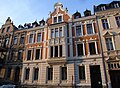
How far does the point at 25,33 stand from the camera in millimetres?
26484

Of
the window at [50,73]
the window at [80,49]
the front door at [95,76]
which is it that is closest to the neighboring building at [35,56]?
the window at [50,73]

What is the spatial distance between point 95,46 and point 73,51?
381cm

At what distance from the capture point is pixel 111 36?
19.2 meters

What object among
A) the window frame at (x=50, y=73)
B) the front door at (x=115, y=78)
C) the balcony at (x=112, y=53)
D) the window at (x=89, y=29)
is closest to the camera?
the front door at (x=115, y=78)

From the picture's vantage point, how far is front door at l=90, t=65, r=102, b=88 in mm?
17922

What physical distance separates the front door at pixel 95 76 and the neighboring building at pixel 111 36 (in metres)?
1.39

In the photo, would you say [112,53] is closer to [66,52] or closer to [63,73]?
[66,52]

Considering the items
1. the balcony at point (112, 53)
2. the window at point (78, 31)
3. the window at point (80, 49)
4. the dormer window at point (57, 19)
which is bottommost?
the balcony at point (112, 53)

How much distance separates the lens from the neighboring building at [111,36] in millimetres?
17547

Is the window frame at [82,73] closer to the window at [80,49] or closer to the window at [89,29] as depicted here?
the window at [80,49]

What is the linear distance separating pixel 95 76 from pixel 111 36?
693cm

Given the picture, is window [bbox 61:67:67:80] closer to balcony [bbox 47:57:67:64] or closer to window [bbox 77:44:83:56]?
balcony [bbox 47:57:67:64]

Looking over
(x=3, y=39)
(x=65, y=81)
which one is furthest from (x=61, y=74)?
(x=3, y=39)

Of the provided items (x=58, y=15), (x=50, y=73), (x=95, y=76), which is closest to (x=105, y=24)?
(x=95, y=76)
